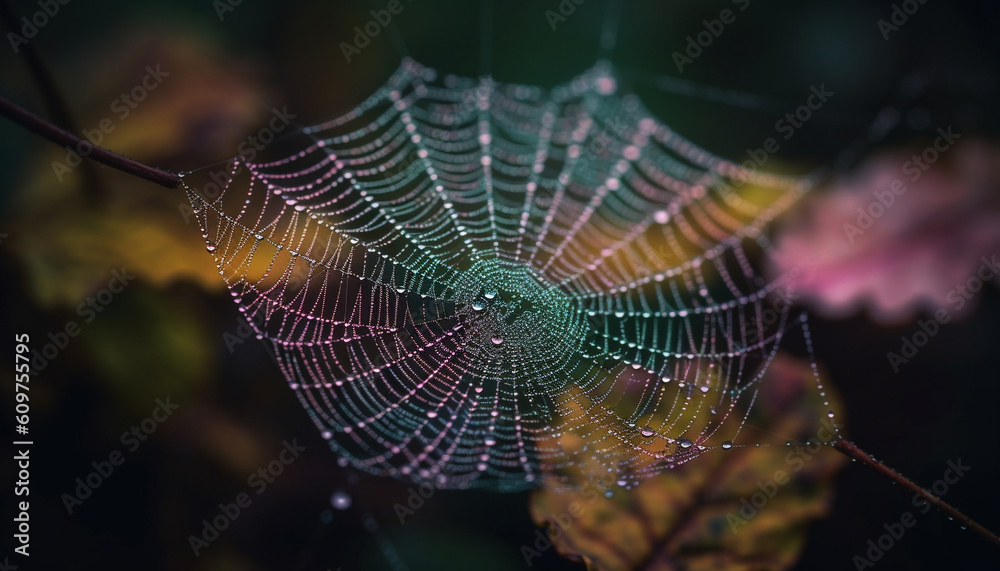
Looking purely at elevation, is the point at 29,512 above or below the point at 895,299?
above

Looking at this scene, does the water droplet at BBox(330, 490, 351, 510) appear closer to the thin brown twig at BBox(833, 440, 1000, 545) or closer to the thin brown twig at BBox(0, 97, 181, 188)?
the thin brown twig at BBox(0, 97, 181, 188)

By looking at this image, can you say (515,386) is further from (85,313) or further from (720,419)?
(85,313)

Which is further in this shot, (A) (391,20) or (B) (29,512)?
(A) (391,20)

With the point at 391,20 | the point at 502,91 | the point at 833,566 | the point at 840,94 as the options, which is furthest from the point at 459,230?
the point at 833,566

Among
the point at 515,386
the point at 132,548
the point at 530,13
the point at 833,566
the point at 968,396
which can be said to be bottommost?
the point at 833,566

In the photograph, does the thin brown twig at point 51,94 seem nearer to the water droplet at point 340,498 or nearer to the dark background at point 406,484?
the dark background at point 406,484

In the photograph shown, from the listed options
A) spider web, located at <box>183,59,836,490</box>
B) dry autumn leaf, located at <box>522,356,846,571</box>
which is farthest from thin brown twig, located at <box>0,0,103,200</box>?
dry autumn leaf, located at <box>522,356,846,571</box>

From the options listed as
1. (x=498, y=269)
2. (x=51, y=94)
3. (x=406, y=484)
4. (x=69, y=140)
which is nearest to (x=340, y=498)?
(x=406, y=484)
